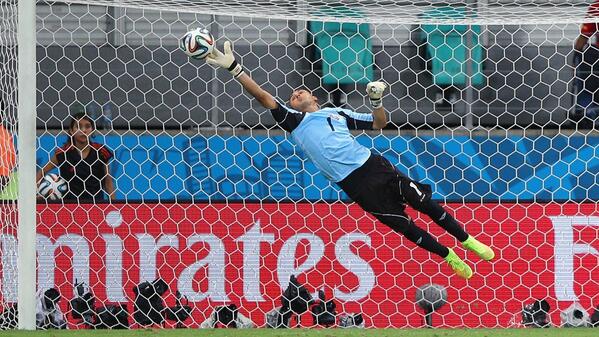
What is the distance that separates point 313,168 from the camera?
8.39m

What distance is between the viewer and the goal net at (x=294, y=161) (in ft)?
25.8

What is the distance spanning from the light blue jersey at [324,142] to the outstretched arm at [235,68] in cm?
15

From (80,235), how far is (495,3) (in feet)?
10.9

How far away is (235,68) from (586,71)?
9.38 feet

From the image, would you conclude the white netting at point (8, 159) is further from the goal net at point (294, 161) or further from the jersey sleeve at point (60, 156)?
the jersey sleeve at point (60, 156)

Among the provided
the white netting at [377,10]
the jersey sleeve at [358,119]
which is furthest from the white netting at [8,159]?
the jersey sleeve at [358,119]

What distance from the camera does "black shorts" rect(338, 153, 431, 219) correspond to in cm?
713

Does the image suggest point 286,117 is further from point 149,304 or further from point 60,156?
point 60,156

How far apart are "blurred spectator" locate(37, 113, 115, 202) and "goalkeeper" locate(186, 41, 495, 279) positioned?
1.49m

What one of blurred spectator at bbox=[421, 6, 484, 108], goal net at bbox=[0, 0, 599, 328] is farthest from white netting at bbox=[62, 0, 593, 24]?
blurred spectator at bbox=[421, 6, 484, 108]

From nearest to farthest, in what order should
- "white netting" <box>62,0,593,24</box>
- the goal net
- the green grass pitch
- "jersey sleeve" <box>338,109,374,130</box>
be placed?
the green grass pitch → "jersey sleeve" <box>338,109,374,130</box> → "white netting" <box>62,0,593,24</box> → the goal net

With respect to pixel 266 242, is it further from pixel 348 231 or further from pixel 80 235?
pixel 80 235

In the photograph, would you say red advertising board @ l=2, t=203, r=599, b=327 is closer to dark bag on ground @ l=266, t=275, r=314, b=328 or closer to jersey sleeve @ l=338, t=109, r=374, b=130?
dark bag on ground @ l=266, t=275, r=314, b=328

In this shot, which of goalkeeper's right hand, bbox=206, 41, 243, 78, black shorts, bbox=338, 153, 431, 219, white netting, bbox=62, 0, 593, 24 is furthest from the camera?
white netting, bbox=62, 0, 593, 24
